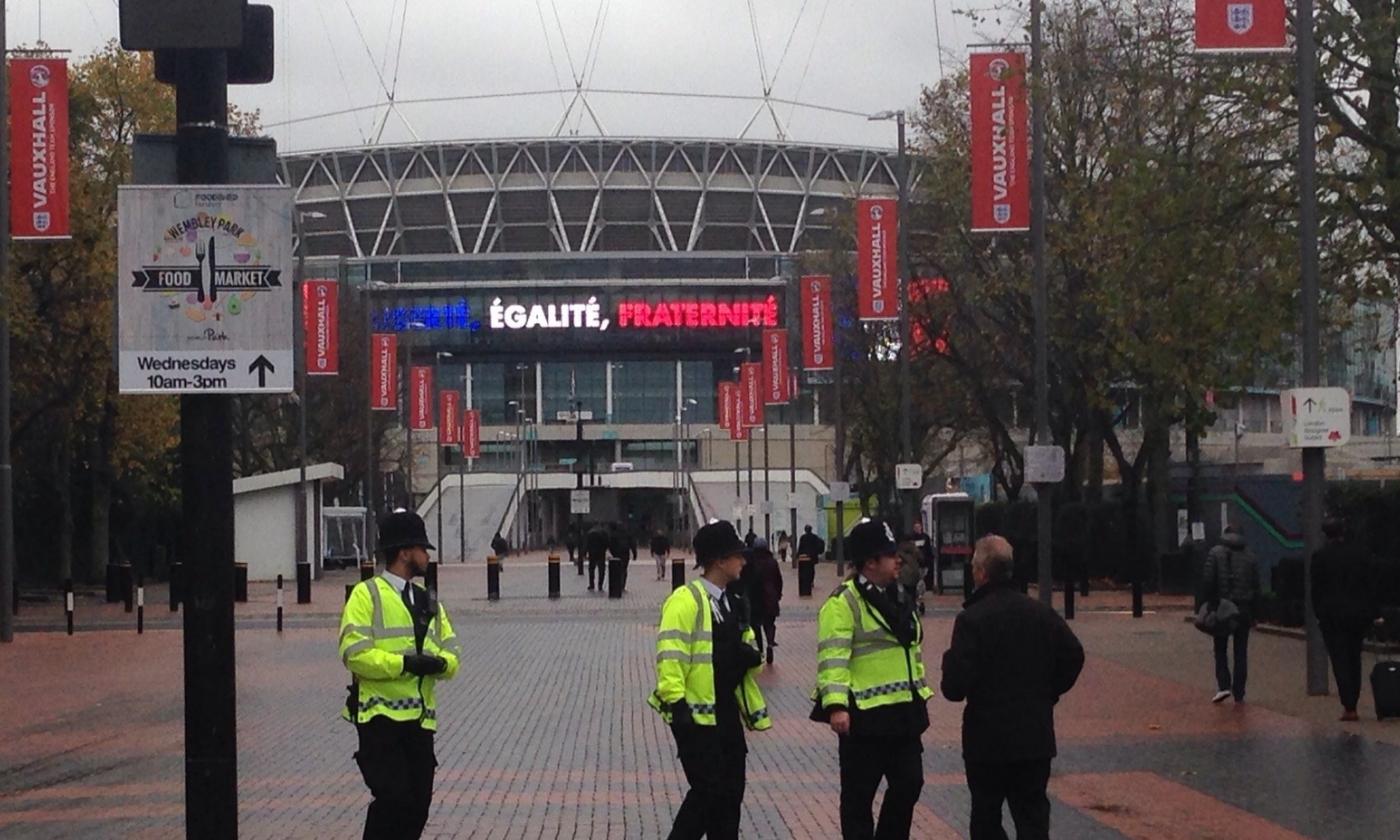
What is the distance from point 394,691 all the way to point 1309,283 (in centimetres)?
1388

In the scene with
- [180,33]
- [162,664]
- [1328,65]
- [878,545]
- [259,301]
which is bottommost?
[162,664]

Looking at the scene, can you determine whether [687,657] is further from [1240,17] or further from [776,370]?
[776,370]

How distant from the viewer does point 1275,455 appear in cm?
8056

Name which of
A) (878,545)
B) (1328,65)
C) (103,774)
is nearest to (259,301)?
(878,545)

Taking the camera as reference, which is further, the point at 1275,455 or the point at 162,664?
the point at 1275,455

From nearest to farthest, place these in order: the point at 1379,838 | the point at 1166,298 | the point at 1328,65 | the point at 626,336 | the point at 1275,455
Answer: the point at 1379,838 < the point at 1328,65 < the point at 1166,298 < the point at 1275,455 < the point at 626,336

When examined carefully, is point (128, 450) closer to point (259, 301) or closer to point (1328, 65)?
point (1328, 65)

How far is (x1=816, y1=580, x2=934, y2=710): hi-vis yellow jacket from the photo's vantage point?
9.20m

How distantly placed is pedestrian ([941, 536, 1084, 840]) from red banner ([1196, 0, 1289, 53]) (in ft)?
41.6

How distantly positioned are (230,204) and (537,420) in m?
132

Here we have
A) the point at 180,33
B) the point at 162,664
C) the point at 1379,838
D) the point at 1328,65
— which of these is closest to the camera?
the point at 180,33

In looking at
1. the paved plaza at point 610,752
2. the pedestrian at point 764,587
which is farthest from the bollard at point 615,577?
the pedestrian at point 764,587

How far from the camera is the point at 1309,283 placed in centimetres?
2042

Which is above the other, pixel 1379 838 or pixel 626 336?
pixel 626 336
